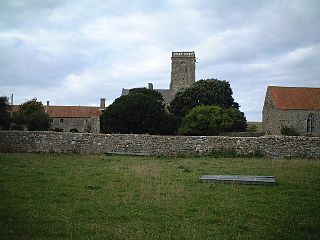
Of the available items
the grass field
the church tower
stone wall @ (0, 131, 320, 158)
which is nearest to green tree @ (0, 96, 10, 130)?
stone wall @ (0, 131, 320, 158)

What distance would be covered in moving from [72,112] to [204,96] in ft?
98.9

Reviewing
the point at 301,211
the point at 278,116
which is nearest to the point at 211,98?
the point at 278,116

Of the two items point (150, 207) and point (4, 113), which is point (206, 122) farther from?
point (150, 207)

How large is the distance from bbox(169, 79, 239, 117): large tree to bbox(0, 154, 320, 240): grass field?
46246 millimetres

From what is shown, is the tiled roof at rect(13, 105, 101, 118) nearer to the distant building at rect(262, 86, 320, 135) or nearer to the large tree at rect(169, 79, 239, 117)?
the large tree at rect(169, 79, 239, 117)

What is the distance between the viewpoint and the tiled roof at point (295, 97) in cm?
5638

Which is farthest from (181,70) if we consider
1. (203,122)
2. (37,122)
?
(203,122)

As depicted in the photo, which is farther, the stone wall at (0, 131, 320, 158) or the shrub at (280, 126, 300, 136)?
the shrub at (280, 126, 300, 136)

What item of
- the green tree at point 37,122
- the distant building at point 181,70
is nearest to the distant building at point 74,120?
the green tree at point 37,122

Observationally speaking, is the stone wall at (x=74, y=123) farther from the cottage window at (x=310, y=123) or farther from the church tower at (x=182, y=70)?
the cottage window at (x=310, y=123)

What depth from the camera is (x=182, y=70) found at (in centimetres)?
8225

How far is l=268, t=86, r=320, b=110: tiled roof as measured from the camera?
5638cm

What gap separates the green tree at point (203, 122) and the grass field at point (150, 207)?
31.6 metres

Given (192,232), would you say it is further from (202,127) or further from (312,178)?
(202,127)
